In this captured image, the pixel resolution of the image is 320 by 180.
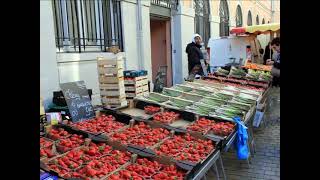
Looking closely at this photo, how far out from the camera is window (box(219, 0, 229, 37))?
19.8 metres

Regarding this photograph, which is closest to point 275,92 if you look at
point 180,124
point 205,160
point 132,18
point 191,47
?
point 191,47

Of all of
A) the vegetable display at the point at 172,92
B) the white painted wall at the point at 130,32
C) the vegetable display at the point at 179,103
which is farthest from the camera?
the white painted wall at the point at 130,32

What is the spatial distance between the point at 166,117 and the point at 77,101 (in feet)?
4.89

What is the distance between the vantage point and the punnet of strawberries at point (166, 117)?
4.99 meters

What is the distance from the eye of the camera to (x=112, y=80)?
20.7ft

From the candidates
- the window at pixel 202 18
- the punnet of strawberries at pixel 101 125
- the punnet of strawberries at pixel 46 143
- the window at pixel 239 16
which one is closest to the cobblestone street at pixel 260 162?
the punnet of strawberries at pixel 101 125

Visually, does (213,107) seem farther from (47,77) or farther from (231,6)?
(231,6)

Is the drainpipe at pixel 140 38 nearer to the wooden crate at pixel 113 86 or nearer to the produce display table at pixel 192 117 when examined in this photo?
the produce display table at pixel 192 117

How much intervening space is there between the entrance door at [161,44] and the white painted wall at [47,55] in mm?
6739

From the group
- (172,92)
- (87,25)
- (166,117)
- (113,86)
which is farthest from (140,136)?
(87,25)

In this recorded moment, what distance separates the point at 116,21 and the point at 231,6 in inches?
547

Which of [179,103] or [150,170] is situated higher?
[179,103]

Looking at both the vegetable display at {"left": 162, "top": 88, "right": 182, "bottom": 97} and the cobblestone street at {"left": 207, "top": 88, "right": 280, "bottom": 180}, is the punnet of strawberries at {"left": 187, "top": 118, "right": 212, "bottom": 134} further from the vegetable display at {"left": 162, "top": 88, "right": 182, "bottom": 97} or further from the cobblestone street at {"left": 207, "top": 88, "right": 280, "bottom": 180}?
the vegetable display at {"left": 162, "top": 88, "right": 182, "bottom": 97}

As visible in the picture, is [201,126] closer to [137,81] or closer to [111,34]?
[137,81]
